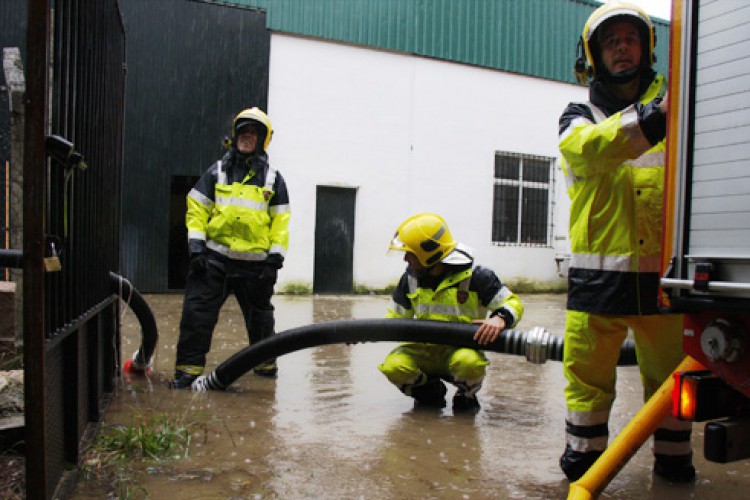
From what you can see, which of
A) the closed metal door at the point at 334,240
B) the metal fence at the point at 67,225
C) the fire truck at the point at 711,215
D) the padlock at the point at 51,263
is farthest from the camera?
the closed metal door at the point at 334,240

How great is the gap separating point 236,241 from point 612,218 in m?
2.79

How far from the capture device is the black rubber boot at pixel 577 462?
9.19 feet

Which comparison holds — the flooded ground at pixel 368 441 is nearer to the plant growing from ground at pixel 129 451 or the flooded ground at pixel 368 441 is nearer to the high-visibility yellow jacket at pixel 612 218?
the plant growing from ground at pixel 129 451

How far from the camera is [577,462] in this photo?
2.81 meters

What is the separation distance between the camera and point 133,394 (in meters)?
4.21

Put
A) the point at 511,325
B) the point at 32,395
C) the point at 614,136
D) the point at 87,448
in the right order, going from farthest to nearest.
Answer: the point at 511,325, the point at 87,448, the point at 614,136, the point at 32,395

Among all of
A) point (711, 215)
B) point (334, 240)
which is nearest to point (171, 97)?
point (334, 240)

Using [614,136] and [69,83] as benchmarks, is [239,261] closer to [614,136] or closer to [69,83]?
[69,83]

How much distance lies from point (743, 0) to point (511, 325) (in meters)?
2.23

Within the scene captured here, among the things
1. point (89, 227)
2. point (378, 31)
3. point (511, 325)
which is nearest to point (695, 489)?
point (511, 325)

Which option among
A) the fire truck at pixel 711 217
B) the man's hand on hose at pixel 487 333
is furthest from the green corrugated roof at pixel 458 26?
the fire truck at pixel 711 217

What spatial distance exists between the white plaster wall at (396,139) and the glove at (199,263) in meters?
6.65

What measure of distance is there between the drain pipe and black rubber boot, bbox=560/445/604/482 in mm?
662

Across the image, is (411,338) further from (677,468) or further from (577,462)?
(677,468)
